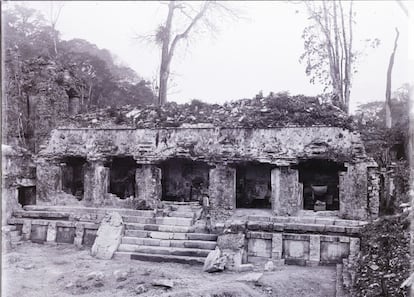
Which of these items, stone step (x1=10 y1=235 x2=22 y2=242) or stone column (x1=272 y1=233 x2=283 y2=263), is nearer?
stone column (x1=272 y1=233 x2=283 y2=263)

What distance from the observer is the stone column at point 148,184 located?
12.9 metres

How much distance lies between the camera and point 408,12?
5672 millimetres

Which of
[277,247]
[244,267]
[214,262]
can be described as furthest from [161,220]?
[277,247]

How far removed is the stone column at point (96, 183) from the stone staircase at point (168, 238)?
164cm

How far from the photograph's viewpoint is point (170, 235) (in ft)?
36.8

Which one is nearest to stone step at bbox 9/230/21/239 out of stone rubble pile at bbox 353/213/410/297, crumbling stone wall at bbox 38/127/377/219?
crumbling stone wall at bbox 38/127/377/219

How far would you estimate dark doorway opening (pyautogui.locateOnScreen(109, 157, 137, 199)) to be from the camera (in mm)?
15385

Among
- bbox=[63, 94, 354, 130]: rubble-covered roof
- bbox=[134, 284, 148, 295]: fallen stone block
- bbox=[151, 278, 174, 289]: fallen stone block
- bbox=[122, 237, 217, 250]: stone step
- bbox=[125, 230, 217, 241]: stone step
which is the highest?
bbox=[63, 94, 354, 130]: rubble-covered roof

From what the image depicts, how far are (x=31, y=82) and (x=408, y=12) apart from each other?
1696 cm

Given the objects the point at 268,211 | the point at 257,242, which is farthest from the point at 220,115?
the point at 257,242

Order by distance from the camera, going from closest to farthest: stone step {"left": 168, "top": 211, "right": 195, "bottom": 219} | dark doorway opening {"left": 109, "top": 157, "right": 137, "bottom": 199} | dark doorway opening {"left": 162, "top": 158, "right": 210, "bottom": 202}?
stone step {"left": 168, "top": 211, "right": 195, "bottom": 219}, dark doorway opening {"left": 162, "top": 158, "right": 210, "bottom": 202}, dark doorway opening {"left": 109, "top": 157, "right": 137, "bottom": 199}

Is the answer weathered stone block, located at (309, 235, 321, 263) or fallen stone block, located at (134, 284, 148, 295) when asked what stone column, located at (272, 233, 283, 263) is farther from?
fallen stone block, located at (134, 284, 148, 295)

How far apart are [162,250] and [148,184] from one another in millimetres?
2920

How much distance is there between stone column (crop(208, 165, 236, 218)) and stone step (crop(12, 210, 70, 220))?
4.55 m
